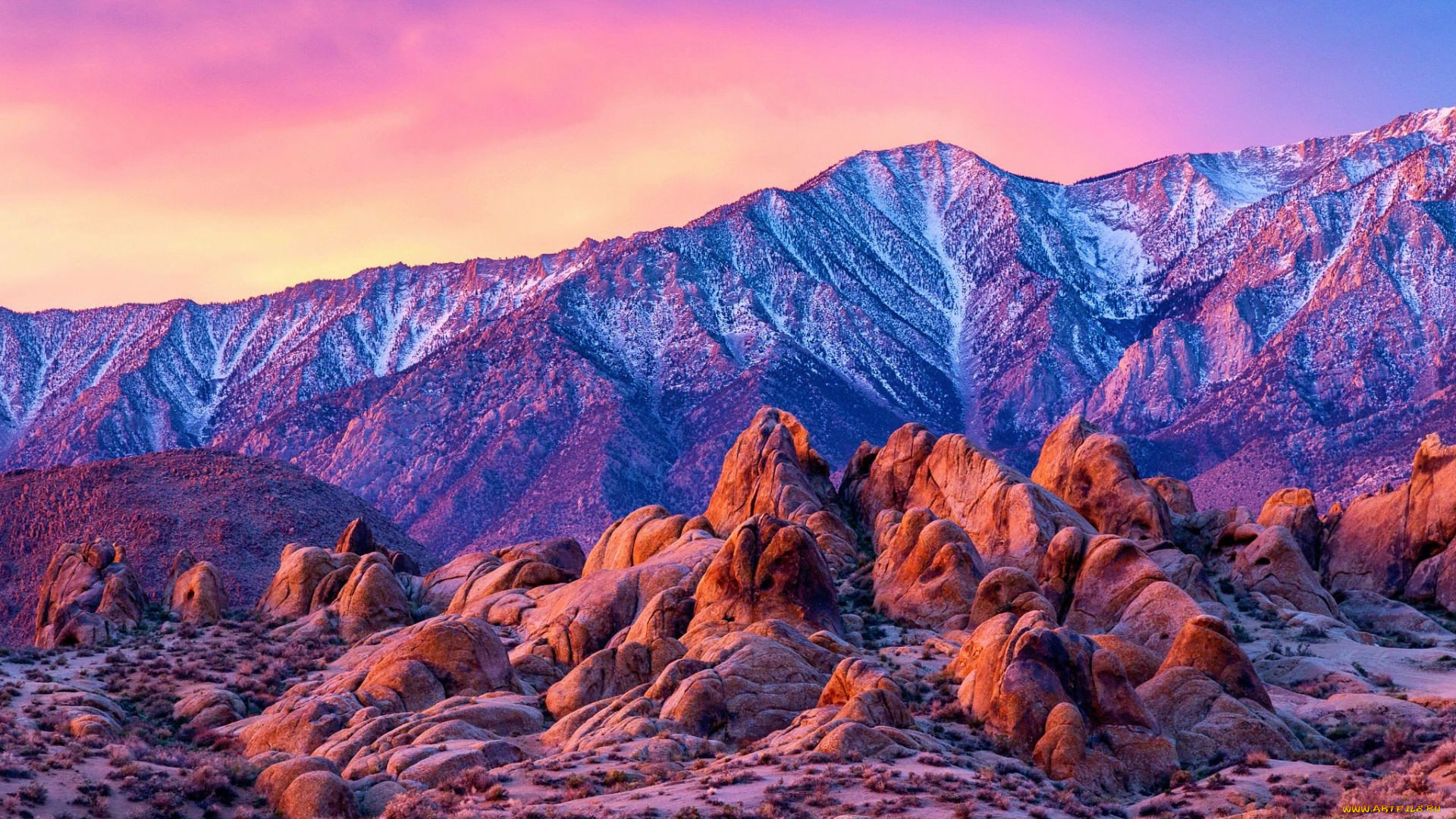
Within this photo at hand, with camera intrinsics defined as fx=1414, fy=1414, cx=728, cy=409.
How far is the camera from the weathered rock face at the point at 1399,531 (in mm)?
74875

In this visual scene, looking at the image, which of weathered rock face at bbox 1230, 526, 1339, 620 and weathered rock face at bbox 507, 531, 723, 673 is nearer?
weathered rock face at bbox 507, 531, 723, 673

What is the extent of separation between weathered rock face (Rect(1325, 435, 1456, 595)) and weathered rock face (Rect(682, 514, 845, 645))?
35.3m

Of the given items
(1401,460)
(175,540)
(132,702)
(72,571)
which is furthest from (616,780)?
(1401,460)

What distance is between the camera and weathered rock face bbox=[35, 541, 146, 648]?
72.1m

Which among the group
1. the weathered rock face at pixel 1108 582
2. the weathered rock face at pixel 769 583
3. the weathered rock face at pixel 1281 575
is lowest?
the weathered rock face at pixel 1281 575

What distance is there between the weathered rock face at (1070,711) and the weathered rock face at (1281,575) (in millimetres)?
27370

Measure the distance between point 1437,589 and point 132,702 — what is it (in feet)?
205

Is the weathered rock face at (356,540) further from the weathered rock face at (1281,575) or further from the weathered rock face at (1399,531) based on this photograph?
the weathered rock face at (1399,531)

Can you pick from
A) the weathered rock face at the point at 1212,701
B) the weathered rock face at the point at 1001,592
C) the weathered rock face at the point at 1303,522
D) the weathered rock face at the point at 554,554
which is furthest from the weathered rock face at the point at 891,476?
the weathered rock face at the point at 1212,701

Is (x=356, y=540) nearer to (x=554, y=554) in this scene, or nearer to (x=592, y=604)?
(x=554, y=554)

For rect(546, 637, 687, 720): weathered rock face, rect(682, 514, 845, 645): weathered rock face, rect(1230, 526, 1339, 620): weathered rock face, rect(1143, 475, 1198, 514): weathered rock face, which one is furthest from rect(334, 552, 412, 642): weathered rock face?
rect(1143, 475, 1198, 514): weathered rock face

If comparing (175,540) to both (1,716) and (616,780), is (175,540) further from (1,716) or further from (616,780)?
(616,780)

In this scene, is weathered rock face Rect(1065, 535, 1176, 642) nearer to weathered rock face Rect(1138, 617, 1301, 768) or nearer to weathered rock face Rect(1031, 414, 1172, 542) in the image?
weathered rock face Rect(1138, 617, 1301, 768)

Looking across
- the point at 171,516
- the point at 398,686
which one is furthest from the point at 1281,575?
the point at 171,516
